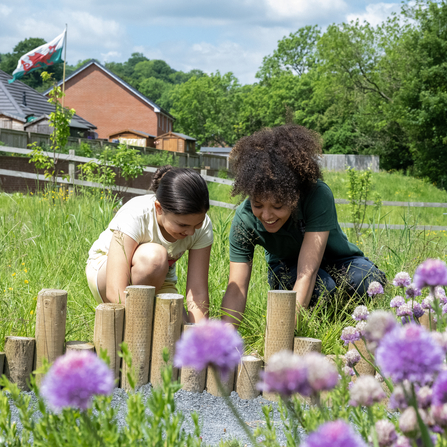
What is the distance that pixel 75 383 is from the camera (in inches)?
Result: 25.7

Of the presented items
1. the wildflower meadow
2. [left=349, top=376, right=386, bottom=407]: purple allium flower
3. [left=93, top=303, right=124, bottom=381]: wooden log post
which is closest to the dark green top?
[left=93, top=303, right=124, bottom=381]: wooden log post

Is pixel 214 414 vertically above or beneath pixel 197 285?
beneath

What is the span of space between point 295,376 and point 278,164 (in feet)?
6.61

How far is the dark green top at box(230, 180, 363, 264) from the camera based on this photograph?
2.64 metres

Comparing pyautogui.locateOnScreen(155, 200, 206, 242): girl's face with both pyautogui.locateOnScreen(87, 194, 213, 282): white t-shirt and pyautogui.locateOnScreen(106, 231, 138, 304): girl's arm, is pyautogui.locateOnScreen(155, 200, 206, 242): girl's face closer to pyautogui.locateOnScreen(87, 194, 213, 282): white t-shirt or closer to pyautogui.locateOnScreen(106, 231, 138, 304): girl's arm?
pyautogui.locateOnScreen(87, 194, 213, 282): white t-shirt

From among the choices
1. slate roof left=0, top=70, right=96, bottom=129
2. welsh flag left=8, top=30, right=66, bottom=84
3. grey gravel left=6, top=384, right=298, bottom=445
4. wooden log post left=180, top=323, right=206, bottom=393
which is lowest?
grey gravel left=6, top=384, right=298, bottom=445

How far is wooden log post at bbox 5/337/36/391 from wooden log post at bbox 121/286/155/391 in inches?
17.1

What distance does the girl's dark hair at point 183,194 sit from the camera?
95.6 inches

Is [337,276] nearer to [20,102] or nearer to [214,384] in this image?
[214,384]

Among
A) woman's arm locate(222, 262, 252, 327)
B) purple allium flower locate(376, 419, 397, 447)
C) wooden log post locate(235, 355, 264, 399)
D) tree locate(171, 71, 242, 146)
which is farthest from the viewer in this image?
tree locate(171, 71, 242, 146)

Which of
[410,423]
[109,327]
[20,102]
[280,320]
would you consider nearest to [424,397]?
[410,423]

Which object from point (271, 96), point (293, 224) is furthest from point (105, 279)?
point (271, 96)

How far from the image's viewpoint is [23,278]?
320 centimetres

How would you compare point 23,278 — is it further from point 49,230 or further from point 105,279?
point 49,230
